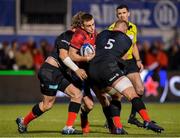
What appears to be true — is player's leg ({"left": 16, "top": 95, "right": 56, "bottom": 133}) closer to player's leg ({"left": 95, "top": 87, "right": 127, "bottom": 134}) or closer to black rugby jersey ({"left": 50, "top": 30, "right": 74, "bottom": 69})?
black rugby jersey ({"left": 50, "top": 30, "right": 74, "bottom": 69})

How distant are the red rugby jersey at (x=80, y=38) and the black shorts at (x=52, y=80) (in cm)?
71

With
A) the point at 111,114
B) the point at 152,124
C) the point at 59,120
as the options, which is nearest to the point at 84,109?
the point at 111,114

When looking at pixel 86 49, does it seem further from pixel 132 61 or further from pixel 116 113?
pixel 132 61

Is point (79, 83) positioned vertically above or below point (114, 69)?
below

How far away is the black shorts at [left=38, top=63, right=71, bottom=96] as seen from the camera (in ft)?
46.7

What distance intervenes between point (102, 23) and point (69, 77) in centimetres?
1805

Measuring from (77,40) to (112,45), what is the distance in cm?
60

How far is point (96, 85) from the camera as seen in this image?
13.9m

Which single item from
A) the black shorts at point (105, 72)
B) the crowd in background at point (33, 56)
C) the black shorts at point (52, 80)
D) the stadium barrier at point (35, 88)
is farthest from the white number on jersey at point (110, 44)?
the crowd in background at point (33, 56)

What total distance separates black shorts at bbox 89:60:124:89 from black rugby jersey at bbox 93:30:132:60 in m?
0.11

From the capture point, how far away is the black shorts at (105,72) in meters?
13.4

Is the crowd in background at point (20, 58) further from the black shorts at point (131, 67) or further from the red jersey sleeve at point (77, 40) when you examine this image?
the red jersey sleeve at point (77, 40)

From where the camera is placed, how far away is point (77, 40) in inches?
542

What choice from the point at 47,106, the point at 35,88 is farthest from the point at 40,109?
the point at 35,88
